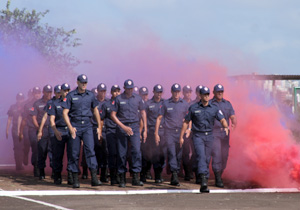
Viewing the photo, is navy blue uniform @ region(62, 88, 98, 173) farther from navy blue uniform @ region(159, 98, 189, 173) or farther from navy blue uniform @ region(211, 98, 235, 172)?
navy blue uniform @ region(211, 98, 235, 172)

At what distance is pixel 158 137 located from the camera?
1390 cm

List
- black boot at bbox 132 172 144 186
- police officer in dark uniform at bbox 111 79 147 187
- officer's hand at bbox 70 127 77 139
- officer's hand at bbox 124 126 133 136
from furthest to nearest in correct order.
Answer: black boot at bbox 132 172 144 186 → police officer in dark uniform at bbox 111 79 147 187 → officer's hand at bbox 124 126 133 136 → officer's hand at bbox 70 127 77 139

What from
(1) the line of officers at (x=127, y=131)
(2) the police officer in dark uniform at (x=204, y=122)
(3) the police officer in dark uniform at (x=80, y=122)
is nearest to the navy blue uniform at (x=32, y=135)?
(1) the line of officers at (x=127, y=131)

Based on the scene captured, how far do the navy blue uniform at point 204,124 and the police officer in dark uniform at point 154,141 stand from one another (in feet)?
4.81

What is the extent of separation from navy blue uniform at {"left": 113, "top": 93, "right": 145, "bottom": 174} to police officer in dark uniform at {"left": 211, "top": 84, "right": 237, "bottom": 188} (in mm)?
1492

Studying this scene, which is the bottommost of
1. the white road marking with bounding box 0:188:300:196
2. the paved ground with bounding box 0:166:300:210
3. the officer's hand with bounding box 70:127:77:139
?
the paved ground with bounding box 0:166:300:210

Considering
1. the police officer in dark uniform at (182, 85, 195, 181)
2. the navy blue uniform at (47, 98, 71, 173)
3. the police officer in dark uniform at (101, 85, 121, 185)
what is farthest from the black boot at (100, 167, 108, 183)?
the police officer in dark uniform at (182, 85, 195, 181)

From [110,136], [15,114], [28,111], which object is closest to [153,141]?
[110,136]

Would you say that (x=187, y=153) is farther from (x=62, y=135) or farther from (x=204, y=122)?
(x=62, y=135)

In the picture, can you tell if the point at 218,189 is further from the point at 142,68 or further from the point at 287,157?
the point at 142,68

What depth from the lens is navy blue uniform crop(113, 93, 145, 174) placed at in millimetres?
13070

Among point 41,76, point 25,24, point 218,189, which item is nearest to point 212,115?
point 218,189

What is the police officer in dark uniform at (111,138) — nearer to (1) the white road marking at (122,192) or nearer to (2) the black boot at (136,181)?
(2) the black boot at (136,181)

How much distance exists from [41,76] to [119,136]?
13.7 metres
